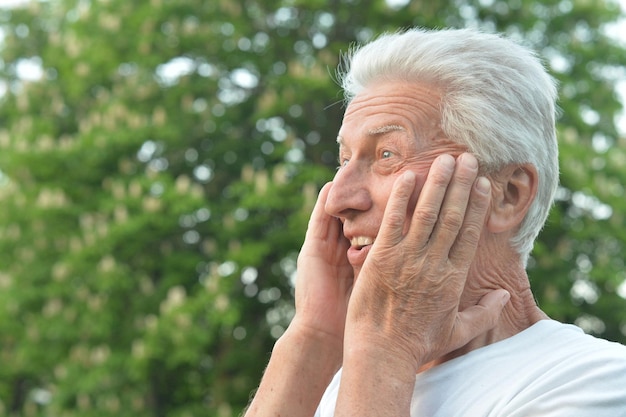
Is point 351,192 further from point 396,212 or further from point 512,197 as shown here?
point 512,197

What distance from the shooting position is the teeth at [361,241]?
201cm

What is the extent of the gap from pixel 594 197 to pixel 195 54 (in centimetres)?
514

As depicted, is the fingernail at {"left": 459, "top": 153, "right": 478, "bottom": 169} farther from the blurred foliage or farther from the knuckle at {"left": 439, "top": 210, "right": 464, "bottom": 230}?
the blurred foliage

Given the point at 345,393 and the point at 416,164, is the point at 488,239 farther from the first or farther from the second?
the point at 345,393

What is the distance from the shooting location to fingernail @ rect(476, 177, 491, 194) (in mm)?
1851

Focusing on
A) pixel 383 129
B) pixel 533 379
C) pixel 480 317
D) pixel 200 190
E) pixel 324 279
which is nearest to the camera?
pixel 533 379

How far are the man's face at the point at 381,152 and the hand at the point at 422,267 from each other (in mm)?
114

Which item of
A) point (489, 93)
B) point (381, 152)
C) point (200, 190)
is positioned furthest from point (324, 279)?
point (200, 190)

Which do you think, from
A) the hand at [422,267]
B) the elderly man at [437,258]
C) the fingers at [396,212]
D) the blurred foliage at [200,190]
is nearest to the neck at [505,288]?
the elderly man at [437,258]

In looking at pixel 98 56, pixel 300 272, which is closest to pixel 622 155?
pixel 98 56

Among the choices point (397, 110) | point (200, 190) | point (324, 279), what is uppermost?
point (397, 110)

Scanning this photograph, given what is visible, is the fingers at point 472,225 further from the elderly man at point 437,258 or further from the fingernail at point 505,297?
the fingernail at point 505,297

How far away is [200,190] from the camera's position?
1053 cm

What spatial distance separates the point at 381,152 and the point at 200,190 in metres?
8.64
